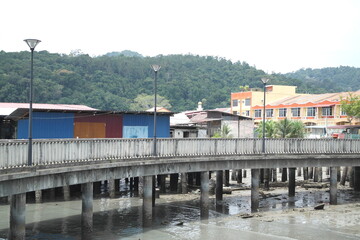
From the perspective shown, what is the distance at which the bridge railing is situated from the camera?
2016cm

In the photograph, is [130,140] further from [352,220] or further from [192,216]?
[352,220]

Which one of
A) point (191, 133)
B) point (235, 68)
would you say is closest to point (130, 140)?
point (191, 133)

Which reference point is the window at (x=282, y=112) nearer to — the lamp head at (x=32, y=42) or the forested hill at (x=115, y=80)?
the forested hill at (x=115, y=80)

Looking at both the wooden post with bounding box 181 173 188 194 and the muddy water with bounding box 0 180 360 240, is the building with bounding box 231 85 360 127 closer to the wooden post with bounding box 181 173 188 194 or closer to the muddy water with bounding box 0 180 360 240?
the wooden post with bounding box 181 173 188 194

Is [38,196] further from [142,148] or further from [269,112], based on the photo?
[269,112]

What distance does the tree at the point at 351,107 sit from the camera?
64.8 metres

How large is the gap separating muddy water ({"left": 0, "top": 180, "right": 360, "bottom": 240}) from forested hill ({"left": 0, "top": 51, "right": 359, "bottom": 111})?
67.5m

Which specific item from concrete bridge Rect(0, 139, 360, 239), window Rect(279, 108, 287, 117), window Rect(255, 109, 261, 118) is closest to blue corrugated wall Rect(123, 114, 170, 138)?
concrete bridge Rect(0, 139, 360, 239)

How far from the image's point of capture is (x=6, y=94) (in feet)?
312

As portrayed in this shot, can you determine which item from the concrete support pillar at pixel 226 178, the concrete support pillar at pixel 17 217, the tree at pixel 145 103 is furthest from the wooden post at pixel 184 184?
the tree at pixel 145 103

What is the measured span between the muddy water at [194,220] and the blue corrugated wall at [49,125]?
5.59 m

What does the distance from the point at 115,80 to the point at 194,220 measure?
109 meters

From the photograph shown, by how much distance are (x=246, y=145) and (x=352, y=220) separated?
887cm

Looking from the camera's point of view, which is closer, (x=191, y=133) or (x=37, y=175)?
(x=37, y=175)
